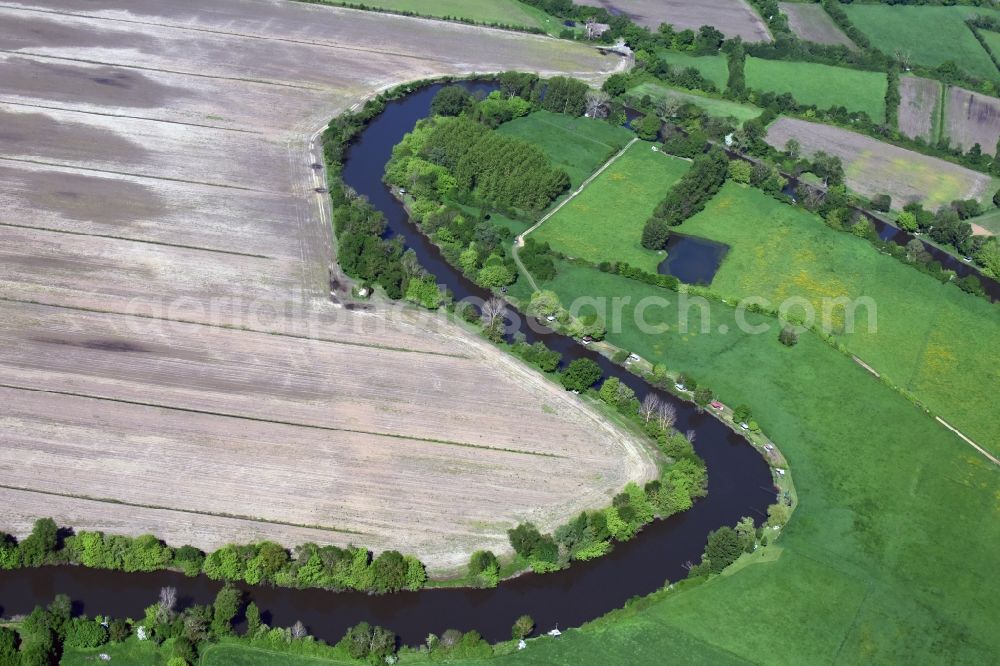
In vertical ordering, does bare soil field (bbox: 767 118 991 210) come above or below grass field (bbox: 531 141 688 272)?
above

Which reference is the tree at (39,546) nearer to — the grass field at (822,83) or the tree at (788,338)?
the tree at (788,338)

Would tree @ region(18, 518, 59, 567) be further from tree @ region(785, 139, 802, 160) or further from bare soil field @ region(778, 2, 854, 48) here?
bare soil field @ region(778, 2, 854, 48)

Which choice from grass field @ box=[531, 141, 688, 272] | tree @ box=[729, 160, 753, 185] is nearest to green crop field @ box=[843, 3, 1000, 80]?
tree @ box=[729, 160, 753, 185]

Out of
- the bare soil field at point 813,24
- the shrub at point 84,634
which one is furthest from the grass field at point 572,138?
the shrub at point 84,634

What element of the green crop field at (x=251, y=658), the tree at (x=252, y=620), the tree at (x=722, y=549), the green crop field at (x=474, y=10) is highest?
the green crop field at (x=474, y=10)

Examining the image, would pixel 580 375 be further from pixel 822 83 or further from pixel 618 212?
pixel 822 83

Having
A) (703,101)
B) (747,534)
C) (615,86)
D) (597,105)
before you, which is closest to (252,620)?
(747,534)
